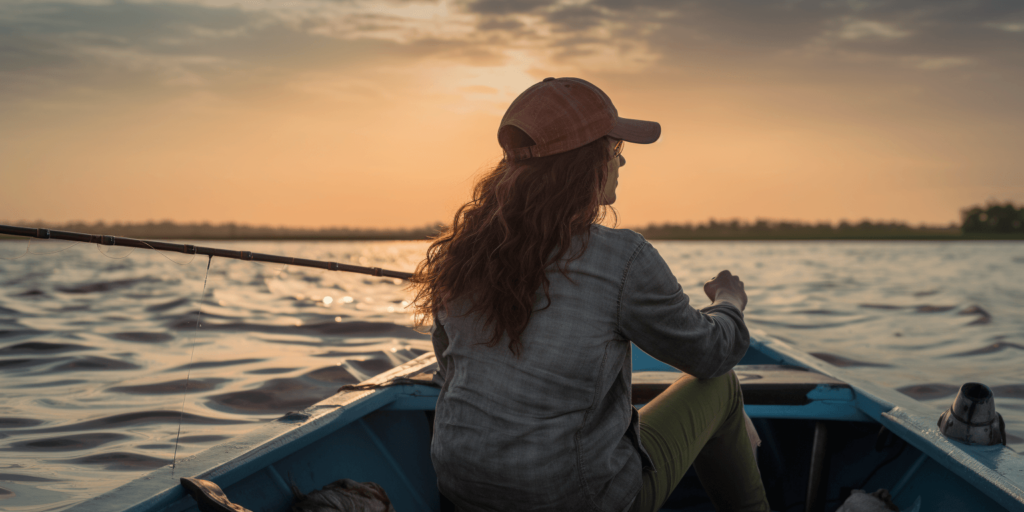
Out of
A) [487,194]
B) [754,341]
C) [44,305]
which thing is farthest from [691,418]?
[44,305]

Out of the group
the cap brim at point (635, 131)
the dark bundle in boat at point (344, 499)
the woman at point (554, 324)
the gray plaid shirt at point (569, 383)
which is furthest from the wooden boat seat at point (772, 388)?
the cap brim at point (635, 131)

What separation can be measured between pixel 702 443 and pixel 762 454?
149cm

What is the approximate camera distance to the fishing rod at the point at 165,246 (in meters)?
2.23

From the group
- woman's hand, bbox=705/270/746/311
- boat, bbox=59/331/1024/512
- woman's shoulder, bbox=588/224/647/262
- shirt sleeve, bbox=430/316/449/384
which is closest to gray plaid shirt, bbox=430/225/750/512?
woman's shoulder, bbox=588/224/647/262

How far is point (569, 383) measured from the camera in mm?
1521

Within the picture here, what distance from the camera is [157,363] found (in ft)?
24.1

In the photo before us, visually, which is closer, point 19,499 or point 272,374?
point 19,499

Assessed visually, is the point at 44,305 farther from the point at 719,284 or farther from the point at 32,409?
the point at 719,284

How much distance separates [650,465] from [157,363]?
23.4 ft

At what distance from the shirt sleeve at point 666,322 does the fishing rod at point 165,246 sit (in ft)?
3.06

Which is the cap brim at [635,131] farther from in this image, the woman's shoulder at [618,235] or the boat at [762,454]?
the boat at [762,454]

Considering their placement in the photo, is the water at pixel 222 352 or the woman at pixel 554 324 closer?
the woman at pixel 554 324

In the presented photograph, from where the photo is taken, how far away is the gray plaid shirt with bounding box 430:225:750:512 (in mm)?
1521

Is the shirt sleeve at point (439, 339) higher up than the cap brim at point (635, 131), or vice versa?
the cap brim at point (635, 131)
